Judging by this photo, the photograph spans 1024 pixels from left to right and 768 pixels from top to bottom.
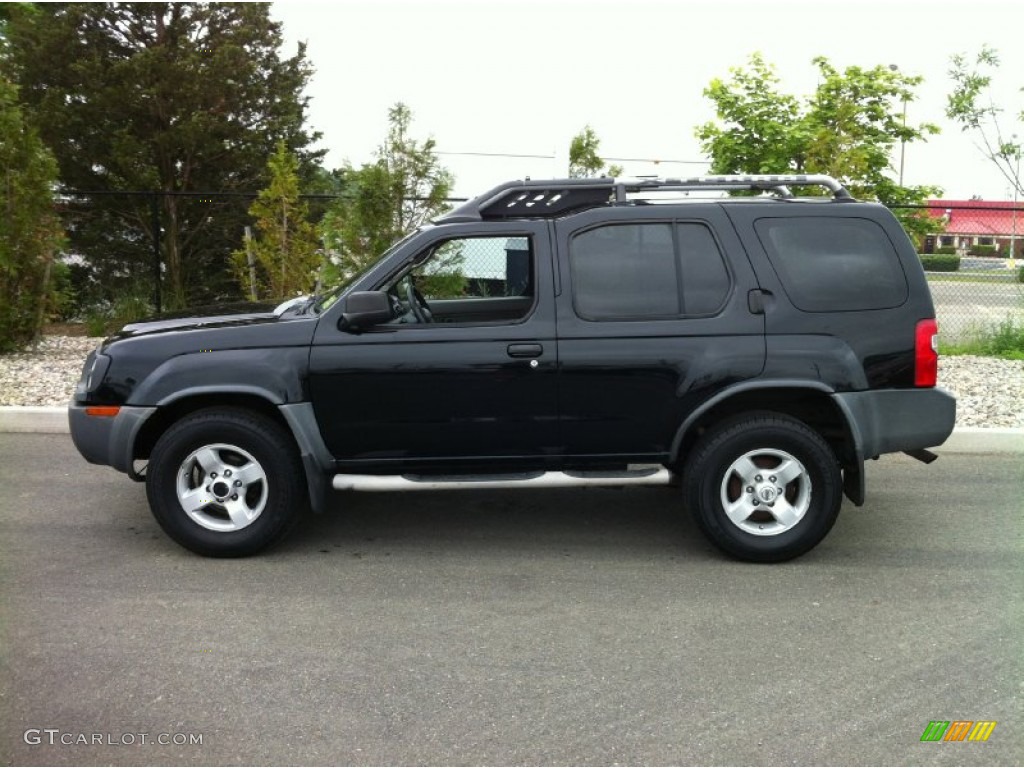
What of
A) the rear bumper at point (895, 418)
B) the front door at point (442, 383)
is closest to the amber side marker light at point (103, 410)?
the front door at point (442, 383)

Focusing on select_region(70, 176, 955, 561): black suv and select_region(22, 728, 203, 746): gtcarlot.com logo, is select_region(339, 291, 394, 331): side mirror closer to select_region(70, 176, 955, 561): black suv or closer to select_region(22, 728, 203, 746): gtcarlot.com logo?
select_region(70, 176, 955, 561): black suv

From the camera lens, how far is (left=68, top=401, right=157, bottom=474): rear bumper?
5133mm

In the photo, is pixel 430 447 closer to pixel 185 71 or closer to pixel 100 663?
pixel 100 663

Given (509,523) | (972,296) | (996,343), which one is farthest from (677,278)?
(972,296)

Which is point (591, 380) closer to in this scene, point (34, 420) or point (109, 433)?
point (109, 433)

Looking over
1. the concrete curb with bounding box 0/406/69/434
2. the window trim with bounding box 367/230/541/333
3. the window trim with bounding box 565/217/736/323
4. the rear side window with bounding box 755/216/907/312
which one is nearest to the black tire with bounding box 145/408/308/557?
the window trim with bounding box 367/230/541/333

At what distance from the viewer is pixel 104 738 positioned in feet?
11.2

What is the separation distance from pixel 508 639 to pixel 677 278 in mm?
2168

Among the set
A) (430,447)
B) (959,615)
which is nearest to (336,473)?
(430,447)

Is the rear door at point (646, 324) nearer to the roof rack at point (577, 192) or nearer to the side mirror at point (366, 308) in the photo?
the roof rack at point (577, 192)

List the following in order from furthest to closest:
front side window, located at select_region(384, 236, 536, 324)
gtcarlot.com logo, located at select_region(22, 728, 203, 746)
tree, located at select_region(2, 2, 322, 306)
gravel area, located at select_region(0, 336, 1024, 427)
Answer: tree, located at select_region(2, 2, 322, 306)
gravel area, located at select_region(0, 336, 1024, 427)
front side window, located at select_region(384, 236, 536, 324)
gtcarlot.com logo, located at select_region(22, 728, 203, 746)

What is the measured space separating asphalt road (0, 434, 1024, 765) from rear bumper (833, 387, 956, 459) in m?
0.67

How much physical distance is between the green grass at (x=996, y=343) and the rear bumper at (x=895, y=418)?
7.42 m

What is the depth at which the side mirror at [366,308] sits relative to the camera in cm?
501
